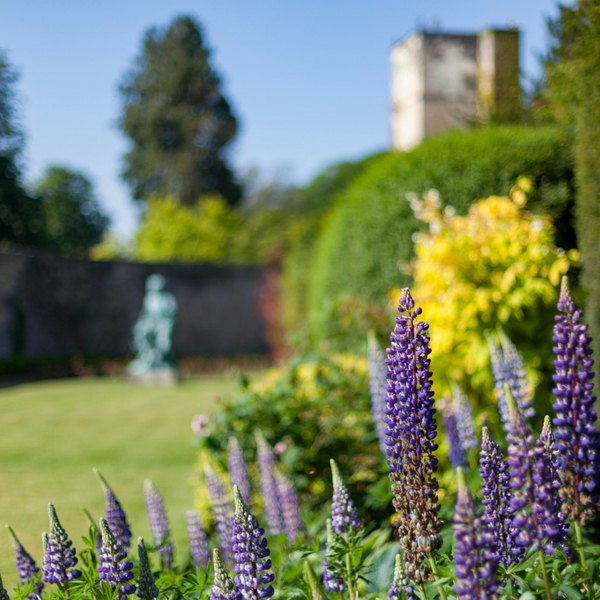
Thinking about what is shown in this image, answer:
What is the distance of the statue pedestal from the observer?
13.1m

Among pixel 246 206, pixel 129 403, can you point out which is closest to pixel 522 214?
pixel 129 403

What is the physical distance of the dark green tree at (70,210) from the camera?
72.5ft

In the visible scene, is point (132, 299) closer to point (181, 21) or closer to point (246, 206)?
point (181, 21)

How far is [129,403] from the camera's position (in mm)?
9828

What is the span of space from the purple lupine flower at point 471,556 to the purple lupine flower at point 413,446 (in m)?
0.21

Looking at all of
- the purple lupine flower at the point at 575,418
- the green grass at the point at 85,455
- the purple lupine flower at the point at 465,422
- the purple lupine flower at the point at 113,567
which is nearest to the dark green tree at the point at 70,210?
the green grass at the point at 85,455

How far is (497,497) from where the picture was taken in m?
1.47

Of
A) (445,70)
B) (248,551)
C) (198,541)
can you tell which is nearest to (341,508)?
(248,551)

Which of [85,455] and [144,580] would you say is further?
[85,455]

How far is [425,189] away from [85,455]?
464 centimetres

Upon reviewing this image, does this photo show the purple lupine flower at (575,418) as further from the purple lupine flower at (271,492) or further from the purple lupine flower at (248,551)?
the purple lupine flower at (271,492)

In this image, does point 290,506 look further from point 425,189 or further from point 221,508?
point 425,189

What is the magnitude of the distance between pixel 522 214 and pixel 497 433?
1991 mm

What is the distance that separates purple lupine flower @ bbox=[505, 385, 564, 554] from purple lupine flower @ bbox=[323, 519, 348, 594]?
54cm
